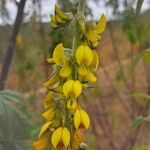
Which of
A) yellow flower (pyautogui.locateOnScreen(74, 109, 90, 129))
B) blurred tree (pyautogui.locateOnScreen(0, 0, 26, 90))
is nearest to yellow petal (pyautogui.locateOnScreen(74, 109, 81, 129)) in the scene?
yellow flower (pyautogui.locateOnScreen(74, 109, 90, 129))

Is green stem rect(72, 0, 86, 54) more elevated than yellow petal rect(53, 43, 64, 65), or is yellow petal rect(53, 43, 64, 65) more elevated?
green stem rect(72, 0, 86, 54)

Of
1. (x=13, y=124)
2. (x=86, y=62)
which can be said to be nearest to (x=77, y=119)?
(x=86, y=62)

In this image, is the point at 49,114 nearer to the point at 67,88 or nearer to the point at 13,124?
the point at 67,88

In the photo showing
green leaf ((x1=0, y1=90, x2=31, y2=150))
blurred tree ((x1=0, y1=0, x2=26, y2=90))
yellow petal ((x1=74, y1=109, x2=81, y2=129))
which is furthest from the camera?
blurred tree ((x1=0, y1=0, x2=26, y2=90))

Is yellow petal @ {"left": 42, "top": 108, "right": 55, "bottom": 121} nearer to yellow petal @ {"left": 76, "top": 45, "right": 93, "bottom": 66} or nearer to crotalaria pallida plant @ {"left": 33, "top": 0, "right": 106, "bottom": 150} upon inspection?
crotalaria pallida plant @ {"left": 33, "top": 0, "right": 106, "bottom": 150}

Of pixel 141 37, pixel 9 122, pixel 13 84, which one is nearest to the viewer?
pixel 9 122

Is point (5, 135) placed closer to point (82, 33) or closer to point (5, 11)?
point (82, 33)

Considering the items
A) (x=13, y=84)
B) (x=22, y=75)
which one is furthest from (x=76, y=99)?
(x=13, y=84)
